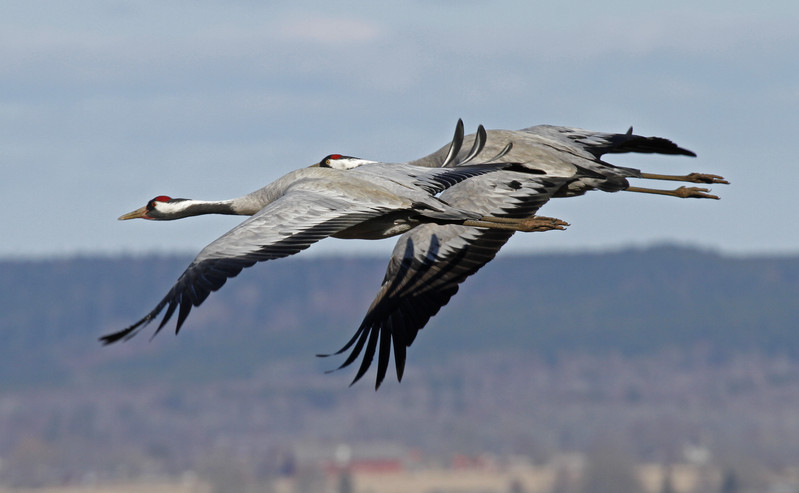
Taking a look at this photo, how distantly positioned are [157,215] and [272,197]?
2984 mm

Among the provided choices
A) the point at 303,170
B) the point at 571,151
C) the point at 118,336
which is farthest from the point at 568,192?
the point at 118,336

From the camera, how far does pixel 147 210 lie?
23.3 metres

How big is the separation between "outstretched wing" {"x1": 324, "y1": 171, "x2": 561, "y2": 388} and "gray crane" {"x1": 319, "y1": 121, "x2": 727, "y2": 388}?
0.05 ft

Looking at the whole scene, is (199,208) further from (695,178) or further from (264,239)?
(695,178)

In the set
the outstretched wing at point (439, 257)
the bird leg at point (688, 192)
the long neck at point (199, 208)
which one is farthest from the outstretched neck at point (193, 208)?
the bird leg at point (688, 192)

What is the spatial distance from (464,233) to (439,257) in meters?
0.57

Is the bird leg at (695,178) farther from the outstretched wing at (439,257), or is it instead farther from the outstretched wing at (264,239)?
the outstretched wing at (264,239)

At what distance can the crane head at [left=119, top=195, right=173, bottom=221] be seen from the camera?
23156 millimetres

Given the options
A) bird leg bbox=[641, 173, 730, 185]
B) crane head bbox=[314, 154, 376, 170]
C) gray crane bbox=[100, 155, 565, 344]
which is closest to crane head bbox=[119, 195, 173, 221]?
gray crane bbox=[100, 155, 565, 344]

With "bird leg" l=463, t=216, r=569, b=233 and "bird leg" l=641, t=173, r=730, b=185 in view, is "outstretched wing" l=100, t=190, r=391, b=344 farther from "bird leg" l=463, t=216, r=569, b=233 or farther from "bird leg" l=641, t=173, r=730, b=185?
"bird leg" l=641, t=173, r=730, b=185

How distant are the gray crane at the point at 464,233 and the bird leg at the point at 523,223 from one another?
0.57m

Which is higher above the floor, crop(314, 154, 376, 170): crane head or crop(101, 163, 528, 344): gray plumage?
crop(314, 154, 376, 170): crane head

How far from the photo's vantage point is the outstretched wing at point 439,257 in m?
22.6

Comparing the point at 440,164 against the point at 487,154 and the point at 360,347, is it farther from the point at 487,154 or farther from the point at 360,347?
the point at 360,347
